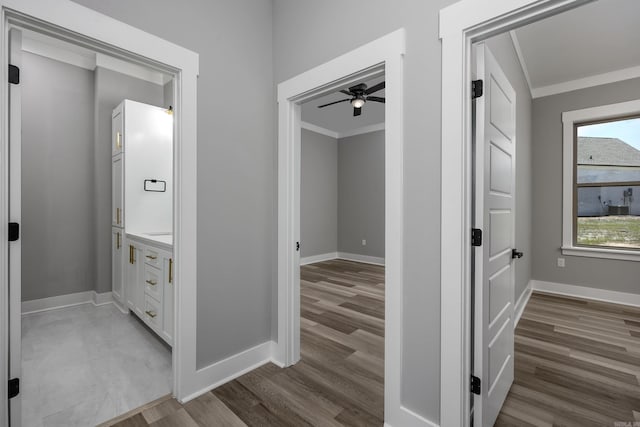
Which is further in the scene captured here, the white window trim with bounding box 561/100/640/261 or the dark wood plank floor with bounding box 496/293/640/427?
the white window trim with bounding box 561/100/640/261

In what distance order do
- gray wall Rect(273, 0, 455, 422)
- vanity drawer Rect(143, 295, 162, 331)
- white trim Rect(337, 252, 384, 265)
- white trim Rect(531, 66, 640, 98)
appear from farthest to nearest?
white trim Rect(337, 252, 384, 265)
white trim Rect(531, 66, 640, 98)
vanity drawer Rect(143, 295, 162, 331)
gray wall Rect(273, 0, 455, 422)

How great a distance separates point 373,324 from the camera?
3059 mm

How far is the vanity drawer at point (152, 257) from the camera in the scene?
254 centimetres

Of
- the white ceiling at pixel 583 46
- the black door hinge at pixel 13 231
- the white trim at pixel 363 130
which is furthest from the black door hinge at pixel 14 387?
the white trim at pixel 363 130

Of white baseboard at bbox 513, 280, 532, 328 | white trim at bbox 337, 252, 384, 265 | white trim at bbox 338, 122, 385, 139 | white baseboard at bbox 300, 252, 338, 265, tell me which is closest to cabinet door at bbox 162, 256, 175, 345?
white baseboard at bbox 513, 280, 532, 328

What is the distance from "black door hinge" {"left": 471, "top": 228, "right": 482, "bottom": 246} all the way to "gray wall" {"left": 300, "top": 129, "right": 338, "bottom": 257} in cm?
476

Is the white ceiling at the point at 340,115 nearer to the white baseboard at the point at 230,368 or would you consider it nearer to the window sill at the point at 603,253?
the window sill at the point at 603,253

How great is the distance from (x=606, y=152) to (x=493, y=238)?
3.78m

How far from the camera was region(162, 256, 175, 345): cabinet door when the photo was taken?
2.32 m

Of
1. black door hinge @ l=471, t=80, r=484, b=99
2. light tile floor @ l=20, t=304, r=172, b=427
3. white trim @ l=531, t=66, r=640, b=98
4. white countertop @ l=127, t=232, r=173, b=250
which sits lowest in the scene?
light tile floor @ l=20, t=304, r=172, b=427

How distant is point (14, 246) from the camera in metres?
1.34

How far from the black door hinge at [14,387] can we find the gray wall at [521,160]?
365cm

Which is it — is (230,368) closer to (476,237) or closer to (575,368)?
(476,237)

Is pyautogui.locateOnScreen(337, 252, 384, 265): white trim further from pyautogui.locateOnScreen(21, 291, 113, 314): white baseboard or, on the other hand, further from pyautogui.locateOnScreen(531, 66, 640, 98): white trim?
pyautogui.locateOnScreen(21, 291, 113, 314): white baseboard
